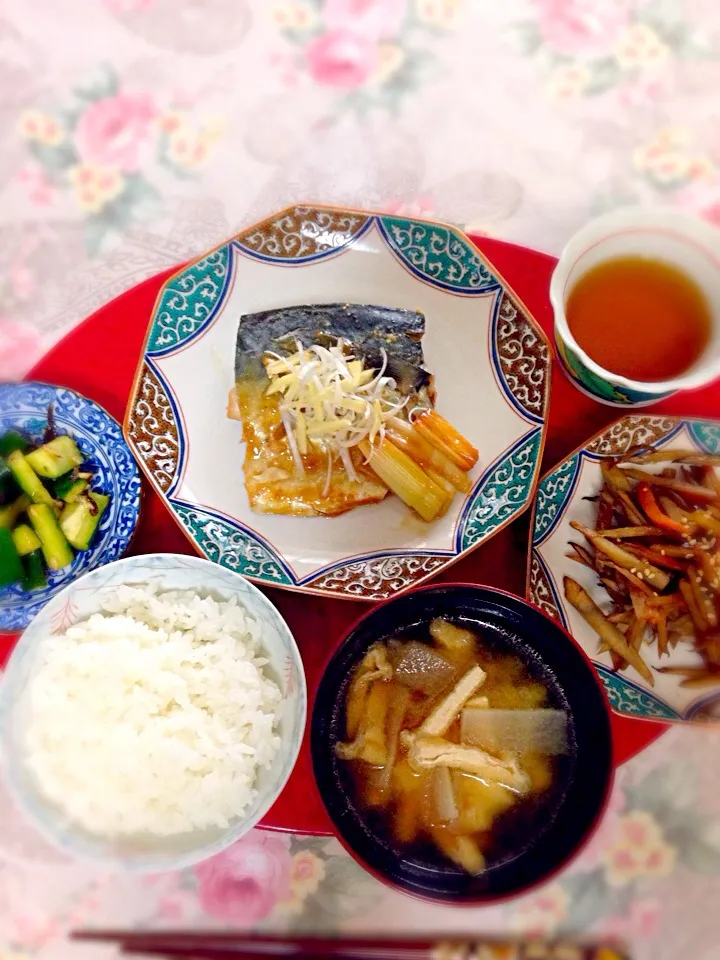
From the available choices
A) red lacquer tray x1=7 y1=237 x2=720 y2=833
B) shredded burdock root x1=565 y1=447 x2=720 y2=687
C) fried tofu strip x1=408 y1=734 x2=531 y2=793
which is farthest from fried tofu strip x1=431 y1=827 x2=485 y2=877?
shredded burdock root x1=565 y1=447 x2=720 y2=687

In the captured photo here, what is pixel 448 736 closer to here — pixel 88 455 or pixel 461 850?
pixel 461 850

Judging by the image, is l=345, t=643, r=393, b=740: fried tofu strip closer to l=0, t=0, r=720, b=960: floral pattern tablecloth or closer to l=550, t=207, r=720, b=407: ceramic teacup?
l=550, t=207, r=720, b=407: ceramic teacup

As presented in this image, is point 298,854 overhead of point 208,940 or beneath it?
overhead

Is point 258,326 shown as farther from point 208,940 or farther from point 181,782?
point 208,940

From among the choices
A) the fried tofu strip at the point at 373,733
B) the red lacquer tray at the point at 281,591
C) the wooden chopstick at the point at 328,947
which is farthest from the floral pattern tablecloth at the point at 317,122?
the wooden chopstick at the point at 328,947

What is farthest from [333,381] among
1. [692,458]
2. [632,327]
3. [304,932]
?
[304,932]

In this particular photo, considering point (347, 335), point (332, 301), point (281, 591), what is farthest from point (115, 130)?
point (281, 591)

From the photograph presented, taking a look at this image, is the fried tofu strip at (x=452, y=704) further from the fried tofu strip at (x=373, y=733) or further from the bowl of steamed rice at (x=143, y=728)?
the bowl of steamed rice at (x=143, y=728)
